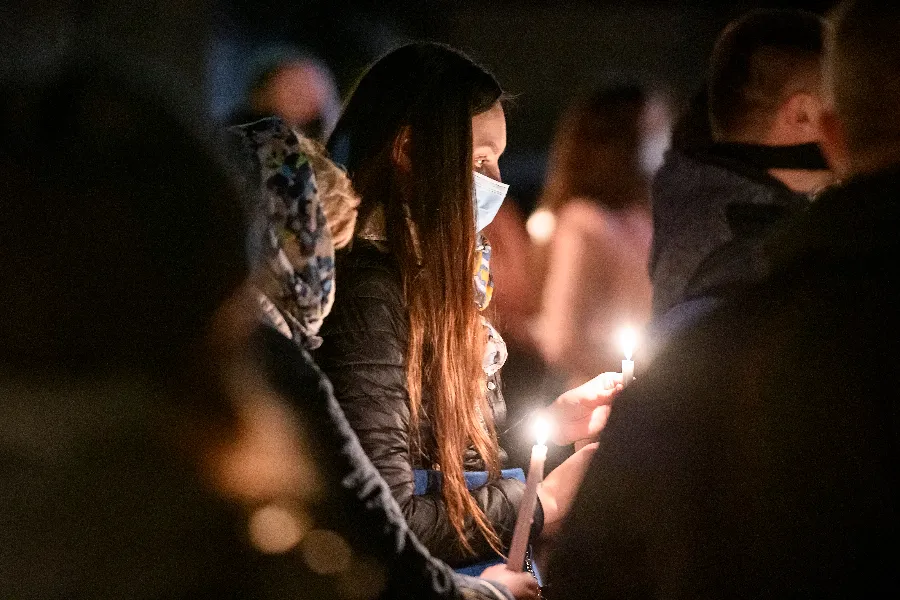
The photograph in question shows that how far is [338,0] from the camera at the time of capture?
6.17m

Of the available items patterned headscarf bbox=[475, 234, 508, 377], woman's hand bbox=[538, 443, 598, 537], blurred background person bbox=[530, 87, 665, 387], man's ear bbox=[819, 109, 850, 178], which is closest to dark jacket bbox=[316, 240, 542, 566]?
woman's hand bbox=[538, 443, 598, 537]

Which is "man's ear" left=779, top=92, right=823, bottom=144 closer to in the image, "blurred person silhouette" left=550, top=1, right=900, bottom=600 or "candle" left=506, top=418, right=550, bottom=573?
"blurred person silhouette" left=550, top=1, right=900, bottom=600

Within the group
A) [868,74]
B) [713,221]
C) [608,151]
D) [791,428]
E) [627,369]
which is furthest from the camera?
[608,151]

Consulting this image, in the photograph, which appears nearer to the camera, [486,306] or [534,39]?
[486,306]

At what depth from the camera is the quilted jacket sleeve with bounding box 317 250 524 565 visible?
1649 mm

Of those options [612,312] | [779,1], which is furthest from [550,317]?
[779,1]

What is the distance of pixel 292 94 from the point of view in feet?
12.5

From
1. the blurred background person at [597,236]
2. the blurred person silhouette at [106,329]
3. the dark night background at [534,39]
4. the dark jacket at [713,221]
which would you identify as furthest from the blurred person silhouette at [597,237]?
→ the dark night background at [534,39]

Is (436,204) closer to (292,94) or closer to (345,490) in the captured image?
(345,490)

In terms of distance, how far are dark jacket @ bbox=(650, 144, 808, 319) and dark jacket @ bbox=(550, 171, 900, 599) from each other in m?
0.54

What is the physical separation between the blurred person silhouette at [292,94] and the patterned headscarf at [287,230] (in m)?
2.51

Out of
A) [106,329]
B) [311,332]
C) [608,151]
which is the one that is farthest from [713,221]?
[608,151]

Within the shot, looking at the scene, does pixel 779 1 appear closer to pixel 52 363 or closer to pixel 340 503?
pixel 340 503

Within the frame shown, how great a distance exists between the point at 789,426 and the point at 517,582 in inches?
26.2
